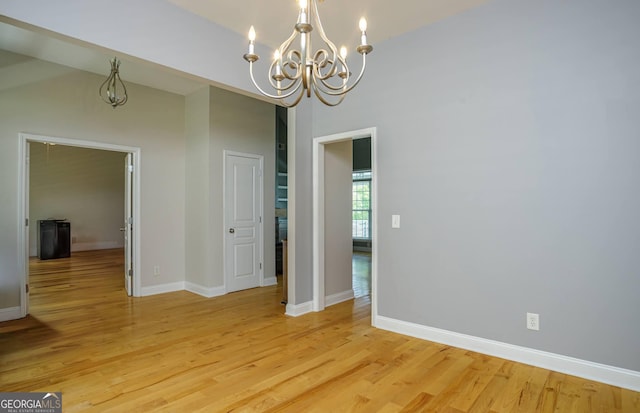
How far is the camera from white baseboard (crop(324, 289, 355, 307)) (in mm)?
4289

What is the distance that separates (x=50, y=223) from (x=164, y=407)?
845 cm

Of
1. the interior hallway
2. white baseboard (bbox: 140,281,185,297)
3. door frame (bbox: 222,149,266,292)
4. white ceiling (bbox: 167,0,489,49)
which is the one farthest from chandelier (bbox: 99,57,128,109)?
the interior hallway

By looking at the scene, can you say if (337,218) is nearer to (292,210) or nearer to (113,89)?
(292,210)

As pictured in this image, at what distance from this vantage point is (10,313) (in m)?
3.76

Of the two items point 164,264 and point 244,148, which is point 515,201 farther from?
point 164,264

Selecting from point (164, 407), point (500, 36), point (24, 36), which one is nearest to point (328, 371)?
point (164, 407)

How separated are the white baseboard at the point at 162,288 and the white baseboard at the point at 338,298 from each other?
2.39 meters

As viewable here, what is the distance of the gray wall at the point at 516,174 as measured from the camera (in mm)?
2359

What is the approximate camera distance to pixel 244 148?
5250 mm

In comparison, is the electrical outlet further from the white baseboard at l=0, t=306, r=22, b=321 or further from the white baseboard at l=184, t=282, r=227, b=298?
the white baseboard at l=0, t=306, r=22, b=321

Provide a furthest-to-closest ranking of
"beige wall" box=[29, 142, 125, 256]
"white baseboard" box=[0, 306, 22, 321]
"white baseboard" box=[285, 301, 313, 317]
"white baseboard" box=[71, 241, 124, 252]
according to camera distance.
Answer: "white baseboard" box=[71, 241, 124, 252] → "beige wall" box=[29, 142, 125, 256] → "white baseboard" box=[285, 301, 313, 317] → "white baseboard" box=[0, 306, 22, 321]

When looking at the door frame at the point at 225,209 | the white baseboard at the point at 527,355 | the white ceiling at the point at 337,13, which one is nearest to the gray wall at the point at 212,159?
the door frame at the point at 225,209

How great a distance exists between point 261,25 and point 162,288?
12.7 feet

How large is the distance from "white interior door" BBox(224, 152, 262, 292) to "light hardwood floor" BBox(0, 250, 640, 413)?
107 centimetres
